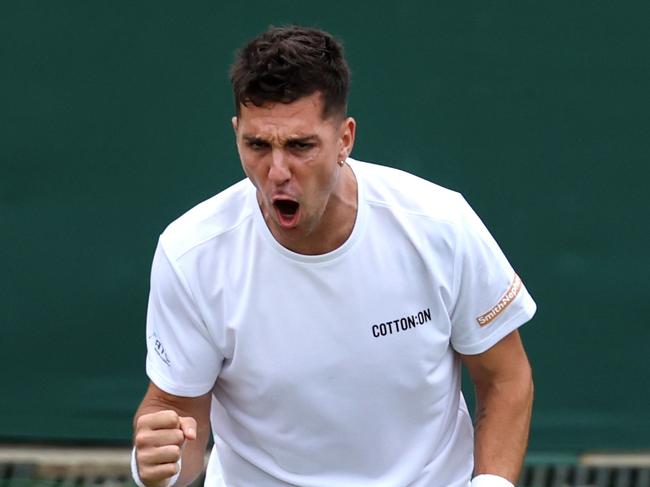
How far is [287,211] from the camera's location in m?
3.13

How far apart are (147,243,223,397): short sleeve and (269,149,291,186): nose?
0.34 metres

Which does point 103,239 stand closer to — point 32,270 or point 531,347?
point 32,270

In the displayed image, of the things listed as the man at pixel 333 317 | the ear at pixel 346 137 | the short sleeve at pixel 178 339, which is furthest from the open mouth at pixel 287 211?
the short sleeve at pixel 178 339

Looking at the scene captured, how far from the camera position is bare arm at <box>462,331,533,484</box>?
11.3 ft

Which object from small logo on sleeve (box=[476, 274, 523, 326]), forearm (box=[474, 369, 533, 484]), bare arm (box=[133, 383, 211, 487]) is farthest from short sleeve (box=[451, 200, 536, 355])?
bare arm (box=[133, 383, 211, 487])

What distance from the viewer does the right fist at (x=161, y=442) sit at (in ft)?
10.0

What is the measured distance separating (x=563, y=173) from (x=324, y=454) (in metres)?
2.00

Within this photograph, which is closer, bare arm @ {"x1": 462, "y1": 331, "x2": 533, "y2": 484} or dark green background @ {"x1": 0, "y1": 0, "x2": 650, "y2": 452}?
bare arm @ {"x1": 462, "y1": 331, "x2": 533, "y2": 484}

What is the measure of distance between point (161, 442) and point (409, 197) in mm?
739

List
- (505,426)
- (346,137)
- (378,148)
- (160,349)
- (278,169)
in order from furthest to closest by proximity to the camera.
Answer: (378,148), (505,426), (160,349), (346,137), (278,169)

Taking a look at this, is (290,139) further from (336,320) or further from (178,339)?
(178,339)

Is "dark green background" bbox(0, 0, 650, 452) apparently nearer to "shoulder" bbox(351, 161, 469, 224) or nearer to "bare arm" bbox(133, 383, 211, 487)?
"shoulder" bbox(351, 161, 469, 224)

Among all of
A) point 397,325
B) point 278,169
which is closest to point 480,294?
point 397,325

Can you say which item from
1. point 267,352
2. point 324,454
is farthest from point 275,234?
point 324,454
